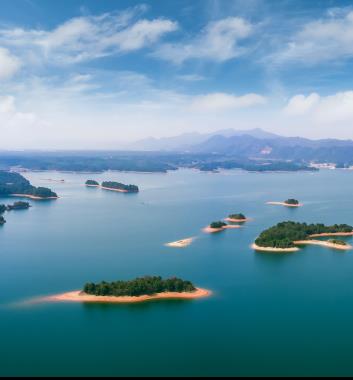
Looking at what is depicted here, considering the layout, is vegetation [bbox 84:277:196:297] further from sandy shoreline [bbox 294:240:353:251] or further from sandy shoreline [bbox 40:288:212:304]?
sandy shoreline [bbox 294:240:353:251]

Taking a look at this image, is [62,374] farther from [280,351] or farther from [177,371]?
[280,351]

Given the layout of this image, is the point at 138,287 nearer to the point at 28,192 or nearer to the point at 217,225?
the point at 217,225

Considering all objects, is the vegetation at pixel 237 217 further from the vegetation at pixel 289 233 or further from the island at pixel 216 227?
the vegetation at pixel 289 233

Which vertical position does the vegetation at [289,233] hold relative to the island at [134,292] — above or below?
above

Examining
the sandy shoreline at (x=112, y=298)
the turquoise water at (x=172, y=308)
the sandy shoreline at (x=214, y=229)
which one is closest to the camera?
the turquoise water at (x=172, y=308)

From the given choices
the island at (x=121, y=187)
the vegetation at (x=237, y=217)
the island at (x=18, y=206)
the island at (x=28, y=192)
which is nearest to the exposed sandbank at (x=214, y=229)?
the vegetation at (x=237, y=217)

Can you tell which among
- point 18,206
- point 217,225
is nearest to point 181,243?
point 217,225
